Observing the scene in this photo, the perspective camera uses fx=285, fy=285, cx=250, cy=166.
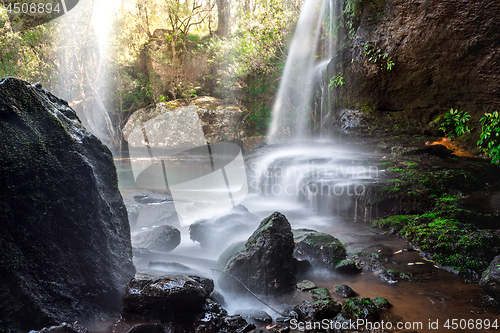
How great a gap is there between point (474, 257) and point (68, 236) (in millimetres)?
4456

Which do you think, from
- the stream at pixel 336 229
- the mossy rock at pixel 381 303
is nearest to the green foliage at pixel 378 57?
the stream at pixel 336 229

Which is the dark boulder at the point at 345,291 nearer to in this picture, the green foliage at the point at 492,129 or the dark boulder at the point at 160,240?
the dark boulder at the point at 160,240

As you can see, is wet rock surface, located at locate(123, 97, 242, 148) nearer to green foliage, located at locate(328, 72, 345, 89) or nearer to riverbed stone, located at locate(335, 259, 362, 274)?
green foliage, located at locate(328, 72, 345, 89)

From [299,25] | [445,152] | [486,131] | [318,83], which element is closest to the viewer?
[486,131]

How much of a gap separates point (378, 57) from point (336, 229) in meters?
7.45

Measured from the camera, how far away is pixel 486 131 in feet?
20.7

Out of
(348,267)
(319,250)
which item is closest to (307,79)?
(319,250)

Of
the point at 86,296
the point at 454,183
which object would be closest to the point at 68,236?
the point at 86,296

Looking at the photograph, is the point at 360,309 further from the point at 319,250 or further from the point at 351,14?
the point at 351,14

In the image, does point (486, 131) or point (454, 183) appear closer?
point (454, 183)

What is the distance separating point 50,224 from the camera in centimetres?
226

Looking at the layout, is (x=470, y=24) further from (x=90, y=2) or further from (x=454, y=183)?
(x=90, y=2)

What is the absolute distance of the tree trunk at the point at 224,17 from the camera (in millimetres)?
18391

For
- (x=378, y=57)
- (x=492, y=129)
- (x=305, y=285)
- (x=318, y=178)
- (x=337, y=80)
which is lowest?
(x=305, y=285)
